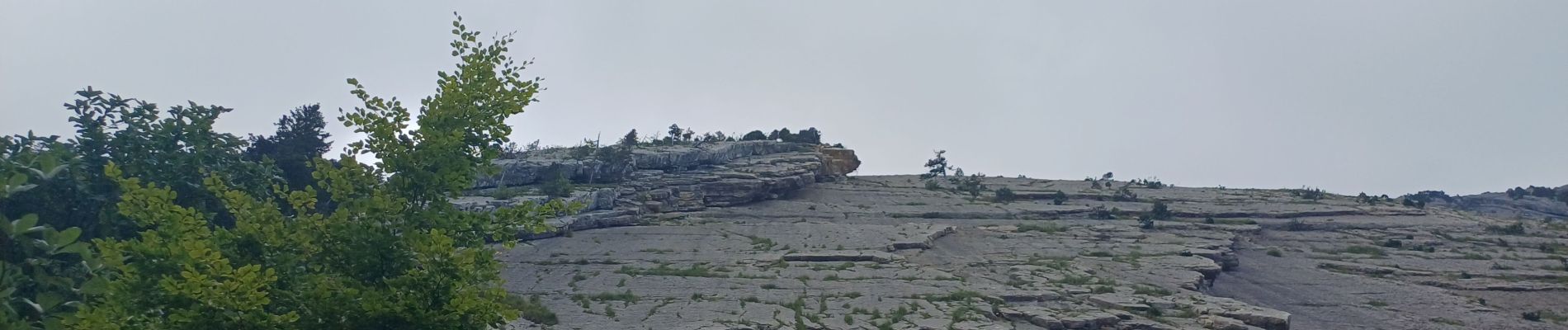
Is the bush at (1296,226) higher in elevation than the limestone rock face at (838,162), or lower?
lower

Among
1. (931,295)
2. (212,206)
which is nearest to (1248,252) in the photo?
(931,295)

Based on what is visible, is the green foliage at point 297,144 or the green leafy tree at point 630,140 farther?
the green leafy tree at point 630,140

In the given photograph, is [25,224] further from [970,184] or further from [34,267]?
[970,184]

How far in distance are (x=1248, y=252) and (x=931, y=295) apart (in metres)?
15.7

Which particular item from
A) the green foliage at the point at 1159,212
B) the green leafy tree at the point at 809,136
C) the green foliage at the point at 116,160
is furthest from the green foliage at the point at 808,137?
the green foliage at the point at 116,160

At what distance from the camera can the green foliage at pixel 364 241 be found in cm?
833

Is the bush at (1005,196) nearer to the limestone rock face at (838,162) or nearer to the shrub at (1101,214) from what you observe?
the shrub at (1101,214)

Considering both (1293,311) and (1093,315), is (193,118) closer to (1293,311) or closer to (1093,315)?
(1093,315)

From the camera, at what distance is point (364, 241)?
30.7ft

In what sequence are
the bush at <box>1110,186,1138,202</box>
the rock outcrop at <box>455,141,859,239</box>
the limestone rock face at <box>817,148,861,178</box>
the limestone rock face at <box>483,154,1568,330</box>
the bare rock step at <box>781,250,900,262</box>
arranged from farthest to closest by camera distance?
the limestone rock face at <box>817,148,861,178</box>, the bush at <box>1110,186,1138,202</box>, the rock outcrop at <box>455,141,859,239</box>, the bare rock step at <box>781,250,900,262</box>, the limestone rock face at <box>483,154,1568,330</box>

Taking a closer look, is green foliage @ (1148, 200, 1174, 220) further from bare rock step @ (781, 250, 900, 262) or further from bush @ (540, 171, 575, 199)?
bush @ (540, 171, 575, 199)

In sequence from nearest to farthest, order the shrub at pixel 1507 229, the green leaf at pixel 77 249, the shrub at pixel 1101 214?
1. the green leaf at pixel 77 249
2. the shrub at pixel 1507 229
3. the shrub at pixel 1101 214

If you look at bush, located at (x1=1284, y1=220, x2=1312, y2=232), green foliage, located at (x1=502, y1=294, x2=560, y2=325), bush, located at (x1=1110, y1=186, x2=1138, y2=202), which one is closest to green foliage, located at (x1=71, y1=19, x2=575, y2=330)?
green foliage, located at (x1=502, y1=294, x2=560, y2=325)

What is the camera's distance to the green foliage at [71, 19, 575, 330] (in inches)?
328
